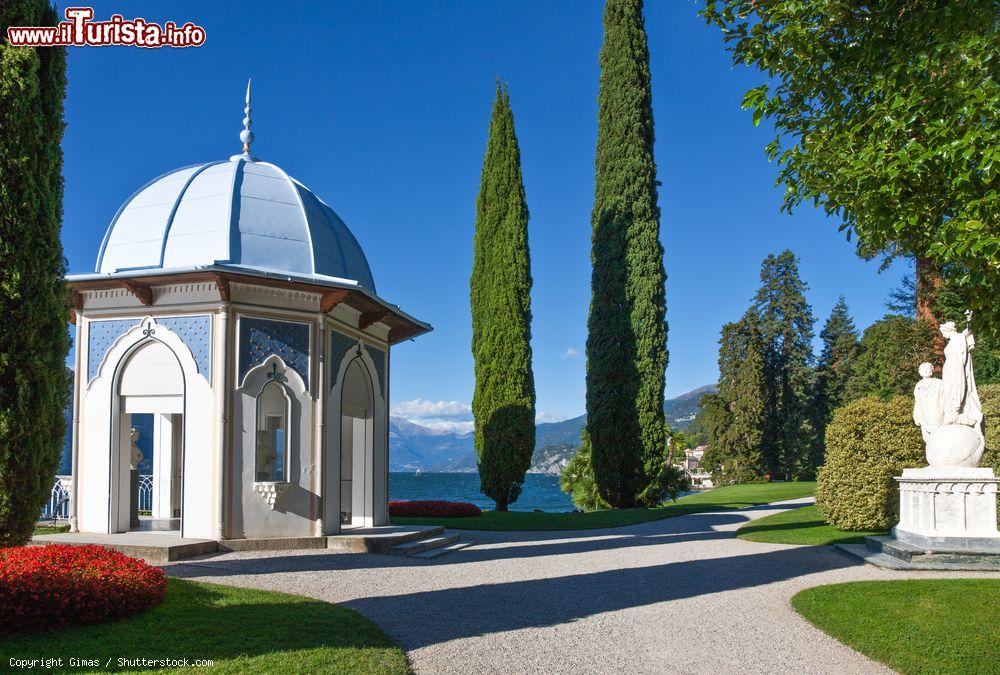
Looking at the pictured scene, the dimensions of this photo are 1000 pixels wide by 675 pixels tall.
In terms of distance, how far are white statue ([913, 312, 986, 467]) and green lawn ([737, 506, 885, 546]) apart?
7.91ft

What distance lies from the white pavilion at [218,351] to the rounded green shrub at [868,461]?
9.57 meters

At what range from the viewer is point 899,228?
6.27 meters

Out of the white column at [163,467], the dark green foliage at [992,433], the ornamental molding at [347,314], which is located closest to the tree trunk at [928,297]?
the dark green foliage at [992,433]

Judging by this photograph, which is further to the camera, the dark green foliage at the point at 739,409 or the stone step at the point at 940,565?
the dark green foliage at the point at 739,409

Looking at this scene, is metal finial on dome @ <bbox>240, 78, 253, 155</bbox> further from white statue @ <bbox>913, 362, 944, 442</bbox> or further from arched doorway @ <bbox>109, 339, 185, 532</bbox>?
white statue @ <bbox>913, 362, 944, 442</bbox>

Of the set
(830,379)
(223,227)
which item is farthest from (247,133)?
(830,379)

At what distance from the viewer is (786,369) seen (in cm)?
4559

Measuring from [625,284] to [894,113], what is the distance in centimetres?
1533

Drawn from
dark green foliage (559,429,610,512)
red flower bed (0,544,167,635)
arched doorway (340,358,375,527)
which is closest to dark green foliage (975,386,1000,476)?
dark green foliage (559,429,610,512)

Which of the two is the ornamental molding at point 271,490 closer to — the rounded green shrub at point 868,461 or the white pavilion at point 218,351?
the white pavilion at point 218,351

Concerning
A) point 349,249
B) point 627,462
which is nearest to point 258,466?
point 349,249

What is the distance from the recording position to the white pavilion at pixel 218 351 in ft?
37.2

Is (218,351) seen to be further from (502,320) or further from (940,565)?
(502,320)

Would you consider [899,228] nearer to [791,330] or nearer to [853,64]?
[853,64]
